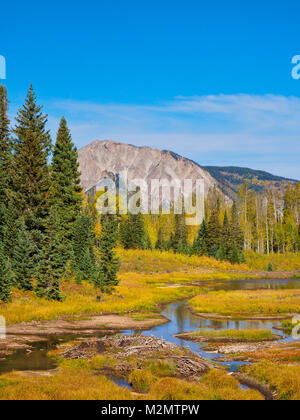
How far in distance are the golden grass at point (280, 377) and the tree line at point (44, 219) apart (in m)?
24.2

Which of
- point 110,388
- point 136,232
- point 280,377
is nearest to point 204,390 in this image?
point 280,377

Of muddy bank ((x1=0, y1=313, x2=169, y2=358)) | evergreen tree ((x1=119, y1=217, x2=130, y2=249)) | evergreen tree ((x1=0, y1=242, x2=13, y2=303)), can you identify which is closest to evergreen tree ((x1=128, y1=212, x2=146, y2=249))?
evergreen tree ((x1=119, y1=217, x2=130, y2=249))

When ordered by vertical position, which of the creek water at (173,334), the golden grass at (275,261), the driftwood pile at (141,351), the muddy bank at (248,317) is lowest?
the golden grass at (275,261)

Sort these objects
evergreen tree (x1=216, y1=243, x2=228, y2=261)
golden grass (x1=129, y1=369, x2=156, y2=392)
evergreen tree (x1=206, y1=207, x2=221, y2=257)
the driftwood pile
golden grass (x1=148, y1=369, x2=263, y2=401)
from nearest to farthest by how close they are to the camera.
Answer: golden grass (x1=148, y1=369, x2=263, y2=401) < golden grass (x1=129, y1=369, x2=156, y2=392) < the driftwood pile < evergreen tree (x1=216, y1=243, x2=228, y2=261) < evergreen tree (x1=206, y1=207, x2=221, y2=257)

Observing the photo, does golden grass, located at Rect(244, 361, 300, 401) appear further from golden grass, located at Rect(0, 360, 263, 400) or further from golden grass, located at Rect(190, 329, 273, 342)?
golden grass, located at Rect(190, 329, 273, 342)

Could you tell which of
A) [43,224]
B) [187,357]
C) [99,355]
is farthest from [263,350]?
[43,224]

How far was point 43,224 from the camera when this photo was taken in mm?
46125

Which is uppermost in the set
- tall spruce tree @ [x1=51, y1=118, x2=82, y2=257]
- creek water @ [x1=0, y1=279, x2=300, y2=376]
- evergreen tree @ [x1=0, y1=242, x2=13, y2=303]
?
tall spruce tree @ [x1=51, y1=118, x2=82, y2=257]

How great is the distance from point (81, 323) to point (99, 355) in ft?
37.5

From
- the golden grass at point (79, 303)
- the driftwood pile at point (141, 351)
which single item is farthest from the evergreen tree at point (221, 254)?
the driftwood pile at point (141, 351)

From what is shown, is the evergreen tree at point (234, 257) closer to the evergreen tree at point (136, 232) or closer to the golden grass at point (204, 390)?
the evergreen tree at point (136, 232)

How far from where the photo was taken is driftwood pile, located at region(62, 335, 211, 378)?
21.0 m

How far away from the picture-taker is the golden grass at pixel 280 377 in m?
17.3
